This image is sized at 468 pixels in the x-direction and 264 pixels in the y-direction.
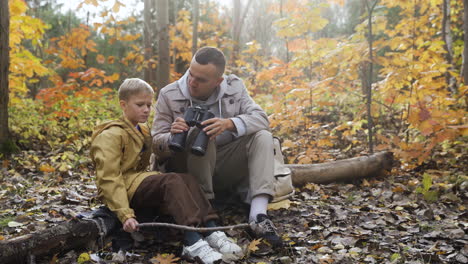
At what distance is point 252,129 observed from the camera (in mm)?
2945

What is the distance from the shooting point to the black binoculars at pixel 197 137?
2.53m

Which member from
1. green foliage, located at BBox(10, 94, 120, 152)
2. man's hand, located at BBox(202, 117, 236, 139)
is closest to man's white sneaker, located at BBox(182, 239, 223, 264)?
man's hand, located at BBox(202, 117, 236, 139)

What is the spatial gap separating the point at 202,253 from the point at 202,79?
4.26 ft

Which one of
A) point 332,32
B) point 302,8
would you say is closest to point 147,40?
point 302,8

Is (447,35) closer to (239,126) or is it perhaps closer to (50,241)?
(239,126)

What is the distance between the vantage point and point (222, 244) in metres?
2.39

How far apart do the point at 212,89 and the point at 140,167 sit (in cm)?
85

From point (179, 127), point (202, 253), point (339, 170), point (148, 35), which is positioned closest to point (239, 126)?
point (179, 127)

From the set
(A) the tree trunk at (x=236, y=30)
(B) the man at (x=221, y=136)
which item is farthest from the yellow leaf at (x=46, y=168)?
(A) the tree trunk at (x=236, y=30)

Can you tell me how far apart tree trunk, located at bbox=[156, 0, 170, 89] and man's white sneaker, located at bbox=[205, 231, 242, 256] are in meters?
4.38

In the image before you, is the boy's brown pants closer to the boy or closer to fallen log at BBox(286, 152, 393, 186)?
the boy

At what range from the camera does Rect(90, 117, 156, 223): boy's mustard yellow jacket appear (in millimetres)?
2320

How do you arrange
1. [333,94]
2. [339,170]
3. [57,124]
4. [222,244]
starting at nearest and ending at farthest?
[222,244]
[339,170]
[333,94]
[57,124]

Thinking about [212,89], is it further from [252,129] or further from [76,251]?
[76,251]
